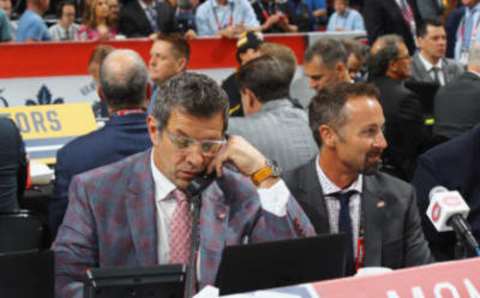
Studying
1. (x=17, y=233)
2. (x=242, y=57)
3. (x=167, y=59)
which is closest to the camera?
(x=17, y=233)

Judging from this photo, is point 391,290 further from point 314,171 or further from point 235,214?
point 314,171

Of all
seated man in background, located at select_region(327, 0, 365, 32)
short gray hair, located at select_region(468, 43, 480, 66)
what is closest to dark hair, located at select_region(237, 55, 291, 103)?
short gray hair, located at select_region(468, 43, 480, 66)

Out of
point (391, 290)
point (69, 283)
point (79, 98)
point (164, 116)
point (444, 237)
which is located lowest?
point (79, 98)

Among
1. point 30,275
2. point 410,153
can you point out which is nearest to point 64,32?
point 410,153

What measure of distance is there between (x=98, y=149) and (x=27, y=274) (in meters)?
2.34

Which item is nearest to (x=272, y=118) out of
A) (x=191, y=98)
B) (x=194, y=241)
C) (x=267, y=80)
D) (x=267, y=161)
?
(x=267, y=80)

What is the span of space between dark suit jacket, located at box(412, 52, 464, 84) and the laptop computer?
653 cm

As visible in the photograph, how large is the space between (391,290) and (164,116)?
1.13m

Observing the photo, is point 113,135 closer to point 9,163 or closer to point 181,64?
point 9,163

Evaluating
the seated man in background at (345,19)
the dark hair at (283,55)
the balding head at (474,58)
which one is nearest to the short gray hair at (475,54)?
the balding head at (474,58)

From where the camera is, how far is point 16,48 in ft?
33.2

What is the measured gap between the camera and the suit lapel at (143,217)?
10.9 ft

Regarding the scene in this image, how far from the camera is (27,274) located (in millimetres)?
2592

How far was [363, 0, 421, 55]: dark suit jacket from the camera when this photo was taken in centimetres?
1145
